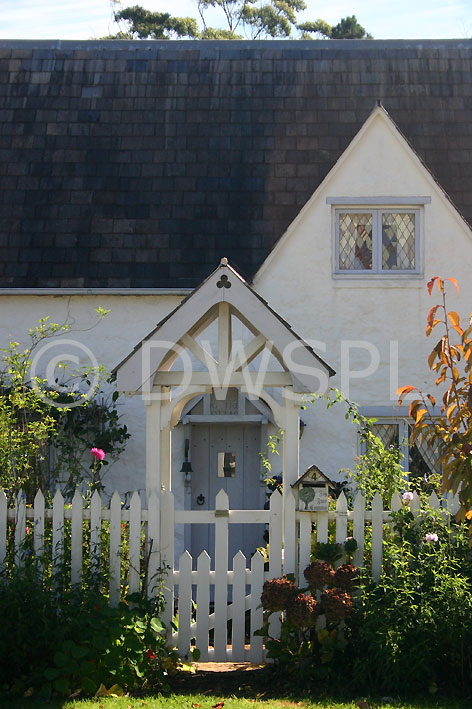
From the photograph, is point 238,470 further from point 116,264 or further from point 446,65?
point 446,65

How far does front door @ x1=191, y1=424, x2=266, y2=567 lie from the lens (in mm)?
11875

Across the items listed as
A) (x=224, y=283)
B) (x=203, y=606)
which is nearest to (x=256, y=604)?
(x=203, y=606)

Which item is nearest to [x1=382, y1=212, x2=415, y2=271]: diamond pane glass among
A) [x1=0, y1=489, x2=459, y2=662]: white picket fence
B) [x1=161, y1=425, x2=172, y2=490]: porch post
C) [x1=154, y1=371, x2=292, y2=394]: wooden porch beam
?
[x1=154, y1=371, x2=292, y2=394]: wooden porch beam

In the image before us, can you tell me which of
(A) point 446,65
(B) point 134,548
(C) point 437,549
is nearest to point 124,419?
(B) point 134,548

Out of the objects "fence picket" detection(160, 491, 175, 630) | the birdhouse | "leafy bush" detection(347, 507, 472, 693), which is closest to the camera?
"leafy bush" detection(347, 507, 472, 693)

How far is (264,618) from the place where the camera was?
7.34 meters

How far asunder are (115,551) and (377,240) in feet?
20.3

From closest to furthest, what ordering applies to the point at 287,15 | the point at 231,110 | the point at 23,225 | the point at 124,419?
the point at 124,419 < the point at 23,225 < the point at 231,110 < the point at 287,15

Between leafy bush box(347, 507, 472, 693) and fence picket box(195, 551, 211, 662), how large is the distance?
1.17 meters

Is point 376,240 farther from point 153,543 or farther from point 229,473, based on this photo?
point 153,543

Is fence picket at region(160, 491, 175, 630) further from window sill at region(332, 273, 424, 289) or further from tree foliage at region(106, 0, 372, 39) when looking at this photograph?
tree foliage at region(106, 0, 372, 39)

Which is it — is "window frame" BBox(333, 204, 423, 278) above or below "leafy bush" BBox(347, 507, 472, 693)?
above

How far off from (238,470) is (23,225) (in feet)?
14.3

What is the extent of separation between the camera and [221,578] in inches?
291
